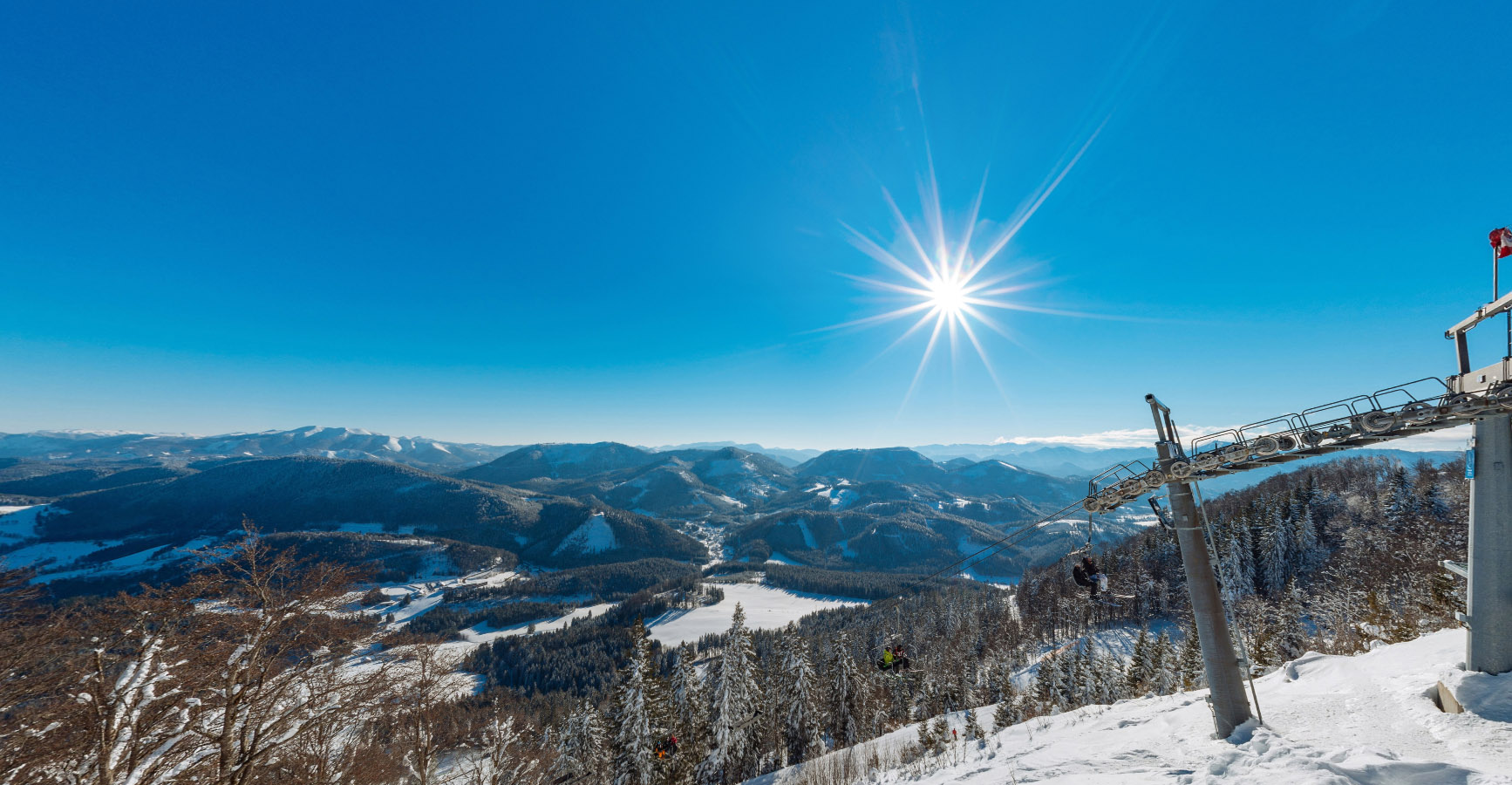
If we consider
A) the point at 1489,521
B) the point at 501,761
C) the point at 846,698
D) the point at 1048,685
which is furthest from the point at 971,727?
the point at 501,761

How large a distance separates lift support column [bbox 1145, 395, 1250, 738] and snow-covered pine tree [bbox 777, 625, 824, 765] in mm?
31666

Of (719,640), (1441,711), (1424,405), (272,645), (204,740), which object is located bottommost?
(719,640)

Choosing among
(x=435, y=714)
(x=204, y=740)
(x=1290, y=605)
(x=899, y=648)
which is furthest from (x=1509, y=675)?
(x=1290, y=605)

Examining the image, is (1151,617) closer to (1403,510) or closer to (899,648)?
(1403,510)

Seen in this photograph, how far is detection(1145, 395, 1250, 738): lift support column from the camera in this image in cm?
1075

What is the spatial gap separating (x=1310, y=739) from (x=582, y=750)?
41316 millimetres

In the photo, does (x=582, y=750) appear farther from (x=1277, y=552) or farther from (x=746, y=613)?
(x=746, y=613)

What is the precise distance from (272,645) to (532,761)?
20.8 metres

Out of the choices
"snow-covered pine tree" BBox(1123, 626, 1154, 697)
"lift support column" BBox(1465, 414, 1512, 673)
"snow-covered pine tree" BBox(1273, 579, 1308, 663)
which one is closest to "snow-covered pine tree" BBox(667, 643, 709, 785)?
"lift support column" BBox(1465, 414, 1512, 673)

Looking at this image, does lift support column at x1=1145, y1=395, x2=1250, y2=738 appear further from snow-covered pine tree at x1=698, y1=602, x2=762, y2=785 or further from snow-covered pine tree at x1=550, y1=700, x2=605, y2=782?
snow-covered pine tree at x1=550, y1=700, x2=605, y2=782

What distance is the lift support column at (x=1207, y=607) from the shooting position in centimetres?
1075

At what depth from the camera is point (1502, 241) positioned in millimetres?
10797

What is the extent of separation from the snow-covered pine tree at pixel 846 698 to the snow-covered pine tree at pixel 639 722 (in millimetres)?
17177

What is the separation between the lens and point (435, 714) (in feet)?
66.4
